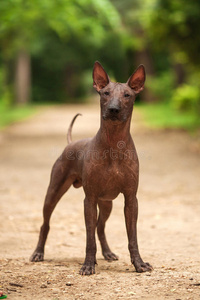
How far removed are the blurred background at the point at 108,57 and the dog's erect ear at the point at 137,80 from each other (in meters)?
13.8

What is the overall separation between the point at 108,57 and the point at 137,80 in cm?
3932

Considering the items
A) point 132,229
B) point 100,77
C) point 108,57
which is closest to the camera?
point 100,77

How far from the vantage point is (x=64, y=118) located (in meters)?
27.9

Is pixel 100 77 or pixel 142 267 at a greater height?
pixel 100 77

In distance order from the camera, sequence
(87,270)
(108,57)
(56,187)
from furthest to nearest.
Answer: (108,57), (56,187), (87,270)

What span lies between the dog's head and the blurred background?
1377 cm

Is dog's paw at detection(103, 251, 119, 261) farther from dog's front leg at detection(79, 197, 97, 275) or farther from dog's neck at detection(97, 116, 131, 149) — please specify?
dog's neck at detection(97, 116, 131, 149)

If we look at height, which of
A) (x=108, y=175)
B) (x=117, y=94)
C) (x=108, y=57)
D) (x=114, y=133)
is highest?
(x=108, y=57)

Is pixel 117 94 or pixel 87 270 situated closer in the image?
pixel 117 94

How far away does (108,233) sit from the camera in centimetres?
765

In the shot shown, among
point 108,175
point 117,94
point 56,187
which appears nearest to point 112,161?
point 108,175

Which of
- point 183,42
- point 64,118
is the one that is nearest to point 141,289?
point 183,42

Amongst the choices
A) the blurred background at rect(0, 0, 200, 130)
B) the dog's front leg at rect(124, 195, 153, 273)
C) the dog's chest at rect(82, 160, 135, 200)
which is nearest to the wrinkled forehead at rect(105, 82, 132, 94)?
the dog's chest at rect(82, 160, 135, 200)

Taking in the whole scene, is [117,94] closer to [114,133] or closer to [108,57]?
[114,133]
